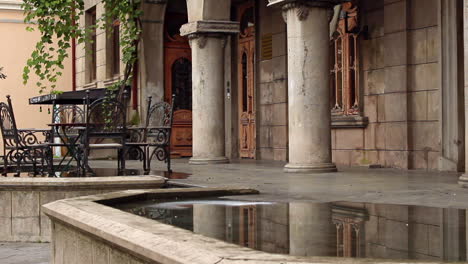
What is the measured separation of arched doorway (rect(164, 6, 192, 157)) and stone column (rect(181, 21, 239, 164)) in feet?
12.4

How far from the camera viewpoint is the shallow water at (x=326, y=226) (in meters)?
4.05

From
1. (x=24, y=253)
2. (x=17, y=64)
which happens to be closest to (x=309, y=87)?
(x=24, y=253)

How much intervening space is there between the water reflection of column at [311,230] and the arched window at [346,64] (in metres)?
6.39

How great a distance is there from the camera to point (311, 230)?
484cm

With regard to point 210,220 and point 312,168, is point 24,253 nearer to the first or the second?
point 210,220

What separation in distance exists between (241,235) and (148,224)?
590 mm

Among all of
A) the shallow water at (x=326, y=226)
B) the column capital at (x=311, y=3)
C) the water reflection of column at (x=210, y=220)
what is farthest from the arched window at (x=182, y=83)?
the water reflection of column at (x=210, y=220)

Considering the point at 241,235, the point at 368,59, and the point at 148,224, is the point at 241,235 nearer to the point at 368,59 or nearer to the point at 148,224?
the point at 148,224

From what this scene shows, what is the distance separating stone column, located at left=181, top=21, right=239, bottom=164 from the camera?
44.2 feet

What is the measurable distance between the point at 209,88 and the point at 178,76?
4251mm

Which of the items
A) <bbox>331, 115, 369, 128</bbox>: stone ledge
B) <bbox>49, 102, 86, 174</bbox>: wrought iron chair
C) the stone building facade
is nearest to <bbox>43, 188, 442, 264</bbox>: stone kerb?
<bbox>49, 102, 86, 174</bbox>: wrought iron chair

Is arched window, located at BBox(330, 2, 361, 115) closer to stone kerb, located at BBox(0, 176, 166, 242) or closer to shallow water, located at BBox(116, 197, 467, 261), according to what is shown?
stone kerb, located at BBox(0, 176, 166, 242)

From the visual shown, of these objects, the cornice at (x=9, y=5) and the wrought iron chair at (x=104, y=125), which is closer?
the wrought iron chair at (x=104, y=125)

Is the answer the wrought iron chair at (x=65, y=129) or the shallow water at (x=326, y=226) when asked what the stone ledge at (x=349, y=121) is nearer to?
the wrought iron chair at (x=65, y=129)
